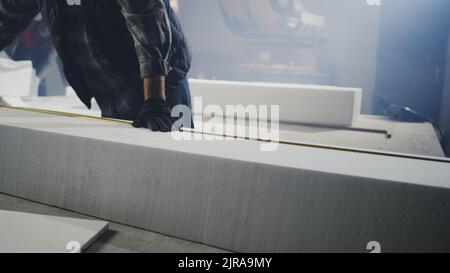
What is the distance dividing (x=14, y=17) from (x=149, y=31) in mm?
1201

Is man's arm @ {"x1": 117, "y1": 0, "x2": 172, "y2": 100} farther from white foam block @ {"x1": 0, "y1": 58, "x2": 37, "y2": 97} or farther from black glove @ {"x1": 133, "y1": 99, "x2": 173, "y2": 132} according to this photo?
white foam block @ {"x1": 0, "y1": 58, "x2": 37, "y2": 97}

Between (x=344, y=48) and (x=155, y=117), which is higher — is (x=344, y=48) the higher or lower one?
the higher one

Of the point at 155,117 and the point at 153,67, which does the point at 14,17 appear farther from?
the point at 155,117

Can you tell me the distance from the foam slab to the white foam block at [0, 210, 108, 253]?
17 cm

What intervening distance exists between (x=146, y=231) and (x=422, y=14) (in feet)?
13.4

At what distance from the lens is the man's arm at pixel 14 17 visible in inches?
103

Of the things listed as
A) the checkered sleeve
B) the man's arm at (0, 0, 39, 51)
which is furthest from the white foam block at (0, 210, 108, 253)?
the man's arm at (0, 0, 39, 51)

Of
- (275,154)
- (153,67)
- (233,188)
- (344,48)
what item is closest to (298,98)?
(344,48)

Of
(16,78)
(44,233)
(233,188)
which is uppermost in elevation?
(16,78)

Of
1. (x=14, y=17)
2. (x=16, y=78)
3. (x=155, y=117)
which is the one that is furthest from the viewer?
(x=16, y=78)

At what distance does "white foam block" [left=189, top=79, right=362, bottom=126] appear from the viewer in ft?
13.6

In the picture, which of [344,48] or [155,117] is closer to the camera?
[155,117]

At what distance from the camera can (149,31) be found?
2.14 metres
